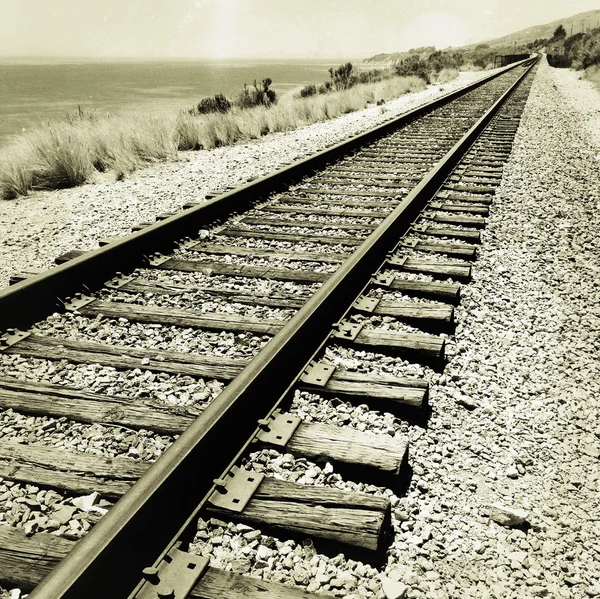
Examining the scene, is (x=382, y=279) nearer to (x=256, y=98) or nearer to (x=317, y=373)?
(x=317, y=373)

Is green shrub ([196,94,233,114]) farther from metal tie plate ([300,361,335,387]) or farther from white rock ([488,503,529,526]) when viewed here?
white rock ([488,503,529,526])

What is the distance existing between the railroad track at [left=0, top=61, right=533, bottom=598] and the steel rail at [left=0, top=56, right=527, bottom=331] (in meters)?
0.01

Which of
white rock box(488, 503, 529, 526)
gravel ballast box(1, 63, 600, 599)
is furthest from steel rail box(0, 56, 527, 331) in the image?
white rock box(488, 503, 529, 526)

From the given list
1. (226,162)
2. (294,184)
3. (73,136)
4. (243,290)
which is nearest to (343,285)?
(243,290)

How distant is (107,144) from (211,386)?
8.56 metres

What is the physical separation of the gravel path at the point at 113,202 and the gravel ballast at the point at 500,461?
123 inches

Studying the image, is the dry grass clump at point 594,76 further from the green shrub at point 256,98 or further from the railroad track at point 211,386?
the railroad track at point 211,386

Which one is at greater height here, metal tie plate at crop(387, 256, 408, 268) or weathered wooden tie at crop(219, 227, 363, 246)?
metal tie plate at crop(387, 256, 408, 268)

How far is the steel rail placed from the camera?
11.0 ft

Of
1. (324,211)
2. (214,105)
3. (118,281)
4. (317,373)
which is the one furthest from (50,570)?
(214,105)

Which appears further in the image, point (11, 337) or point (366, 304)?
point (366, 304)

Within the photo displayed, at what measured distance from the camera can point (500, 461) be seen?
2344 mm

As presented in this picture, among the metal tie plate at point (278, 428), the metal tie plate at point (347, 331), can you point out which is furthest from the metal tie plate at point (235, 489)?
the metal tie plate at point (347, 331)

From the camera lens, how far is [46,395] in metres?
2.60
